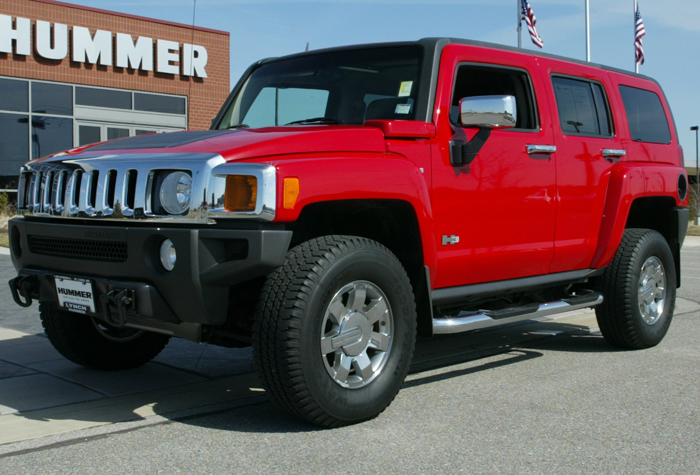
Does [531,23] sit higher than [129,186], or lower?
higher

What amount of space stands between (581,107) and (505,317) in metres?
1.80

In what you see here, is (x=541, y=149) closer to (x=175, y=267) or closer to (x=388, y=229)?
(x=388, y=229)

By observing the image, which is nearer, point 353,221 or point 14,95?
point 353,221

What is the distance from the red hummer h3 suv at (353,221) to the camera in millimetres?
3752

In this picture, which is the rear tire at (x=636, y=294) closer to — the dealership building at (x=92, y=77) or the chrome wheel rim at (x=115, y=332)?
the chrome wheel rim at (x=115, y=332)

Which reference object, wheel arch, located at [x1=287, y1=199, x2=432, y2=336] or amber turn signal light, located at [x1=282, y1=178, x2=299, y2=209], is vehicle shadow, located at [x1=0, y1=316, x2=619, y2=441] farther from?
amber turn signal light, located at [x1=282, y1=178, x2=299, y2=209]

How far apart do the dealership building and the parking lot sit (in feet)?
48.6

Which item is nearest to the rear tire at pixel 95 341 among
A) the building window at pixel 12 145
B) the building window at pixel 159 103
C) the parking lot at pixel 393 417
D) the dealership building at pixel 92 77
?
the parking lot at pixel 393 417

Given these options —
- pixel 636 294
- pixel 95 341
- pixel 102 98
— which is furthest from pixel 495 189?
pixel 102 98

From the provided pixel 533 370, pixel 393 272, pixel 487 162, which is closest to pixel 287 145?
pixel 393 272

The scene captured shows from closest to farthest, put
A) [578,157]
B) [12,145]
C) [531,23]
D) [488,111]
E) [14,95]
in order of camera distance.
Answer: [488,111] < [578,157] < [14,95] < [12,145] < [531,23]

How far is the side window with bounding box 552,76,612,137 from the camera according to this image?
5633mm

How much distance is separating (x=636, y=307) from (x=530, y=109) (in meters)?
1.73

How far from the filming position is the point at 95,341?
5.11 meters
